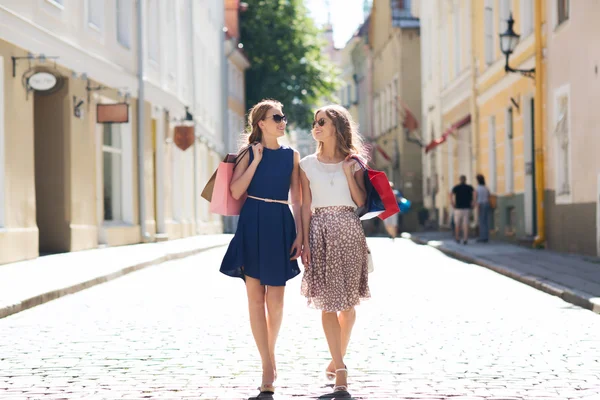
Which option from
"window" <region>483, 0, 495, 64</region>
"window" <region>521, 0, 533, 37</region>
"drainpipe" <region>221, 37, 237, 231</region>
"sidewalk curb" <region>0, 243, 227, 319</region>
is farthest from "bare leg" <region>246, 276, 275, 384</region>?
"drainpipe" <region>221, 37, 237, 231</region>

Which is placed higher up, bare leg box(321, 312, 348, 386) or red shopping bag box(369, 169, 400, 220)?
red shopping bag box(369, 169, 400, 220)

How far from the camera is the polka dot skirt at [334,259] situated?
6.07 m

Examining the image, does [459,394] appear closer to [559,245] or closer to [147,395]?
[147,395]

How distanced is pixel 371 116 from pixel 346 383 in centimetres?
5388

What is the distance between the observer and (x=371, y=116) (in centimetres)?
5938

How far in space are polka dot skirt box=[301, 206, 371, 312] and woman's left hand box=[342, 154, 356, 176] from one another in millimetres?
209

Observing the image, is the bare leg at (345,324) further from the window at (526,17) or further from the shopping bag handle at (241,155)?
the window at (526,17)

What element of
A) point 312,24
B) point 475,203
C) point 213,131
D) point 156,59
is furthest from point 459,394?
point 312,24

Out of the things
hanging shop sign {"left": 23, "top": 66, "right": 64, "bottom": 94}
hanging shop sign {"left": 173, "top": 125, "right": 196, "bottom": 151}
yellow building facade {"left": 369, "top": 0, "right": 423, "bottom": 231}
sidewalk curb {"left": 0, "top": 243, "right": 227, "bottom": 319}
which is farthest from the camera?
yellow building facade {"left": 369, "top": 0, "right": 423, "bottom": 231}

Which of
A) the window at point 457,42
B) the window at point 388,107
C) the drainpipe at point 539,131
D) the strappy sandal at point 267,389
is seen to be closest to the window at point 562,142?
the drainpipe at point 539,131

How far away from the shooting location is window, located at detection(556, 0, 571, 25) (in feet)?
62.8

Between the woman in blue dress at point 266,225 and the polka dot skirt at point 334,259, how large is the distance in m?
0.11

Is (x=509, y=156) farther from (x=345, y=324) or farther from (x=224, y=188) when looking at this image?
(x=224, y=188)

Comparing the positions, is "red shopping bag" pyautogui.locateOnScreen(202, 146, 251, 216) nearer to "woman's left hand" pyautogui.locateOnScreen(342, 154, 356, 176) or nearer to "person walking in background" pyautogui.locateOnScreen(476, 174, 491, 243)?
"woman's left hand" pyautogui.locateOnScreen(342, 154, 356, 176)
